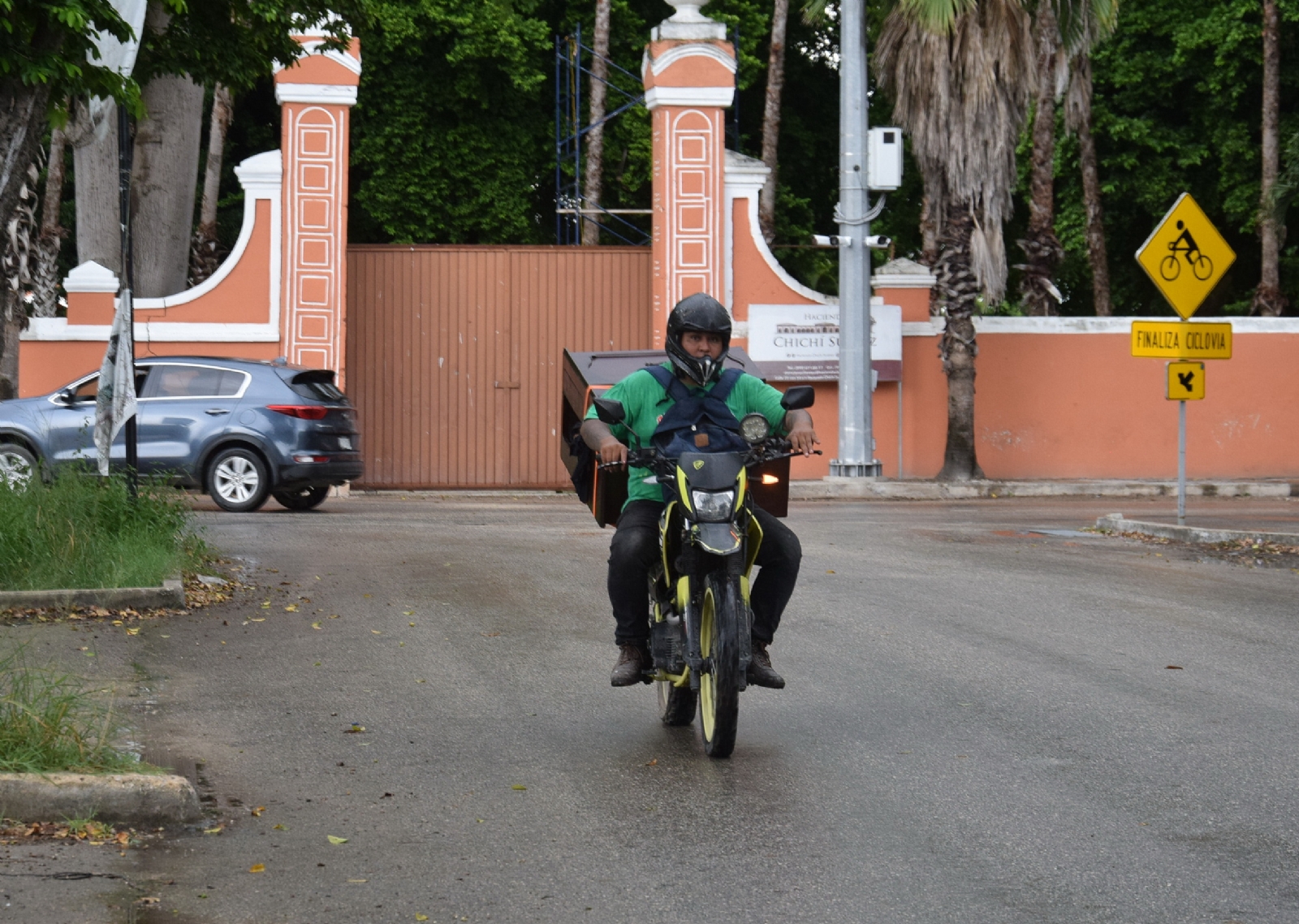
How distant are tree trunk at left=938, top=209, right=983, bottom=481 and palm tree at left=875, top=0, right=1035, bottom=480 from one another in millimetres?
11

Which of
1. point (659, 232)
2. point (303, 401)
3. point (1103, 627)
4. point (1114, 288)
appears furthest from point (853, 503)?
point (1114, 288)

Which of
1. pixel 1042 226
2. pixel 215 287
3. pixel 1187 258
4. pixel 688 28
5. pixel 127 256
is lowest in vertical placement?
pixel 127 256

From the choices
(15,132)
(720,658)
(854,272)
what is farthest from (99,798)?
(854,272)

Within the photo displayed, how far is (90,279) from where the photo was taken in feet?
74.7

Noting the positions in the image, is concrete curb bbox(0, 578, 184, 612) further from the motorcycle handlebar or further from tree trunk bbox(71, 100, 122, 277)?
tree trunk bbox(71, 100, 122, 277)

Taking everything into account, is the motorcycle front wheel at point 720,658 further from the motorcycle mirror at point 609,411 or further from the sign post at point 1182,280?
the sign post at point 1182,280

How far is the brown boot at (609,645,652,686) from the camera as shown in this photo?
6.94 meters

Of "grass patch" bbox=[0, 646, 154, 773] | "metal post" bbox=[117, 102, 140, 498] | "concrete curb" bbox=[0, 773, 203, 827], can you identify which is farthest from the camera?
"metal post" bbox=[117, 102, 140, 498]

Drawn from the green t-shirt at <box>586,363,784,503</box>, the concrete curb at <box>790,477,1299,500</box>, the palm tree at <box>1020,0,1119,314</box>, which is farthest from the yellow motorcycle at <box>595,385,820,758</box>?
the palm tree at <box>1020,0,1119,314</box>

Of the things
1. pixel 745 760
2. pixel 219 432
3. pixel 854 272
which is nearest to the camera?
pixel 745 760

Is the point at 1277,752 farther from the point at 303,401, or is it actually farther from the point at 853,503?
the point at 853,503

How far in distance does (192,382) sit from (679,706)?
40.5ft

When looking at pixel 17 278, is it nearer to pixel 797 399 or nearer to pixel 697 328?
pixel 697 328

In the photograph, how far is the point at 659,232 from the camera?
24156 mm
